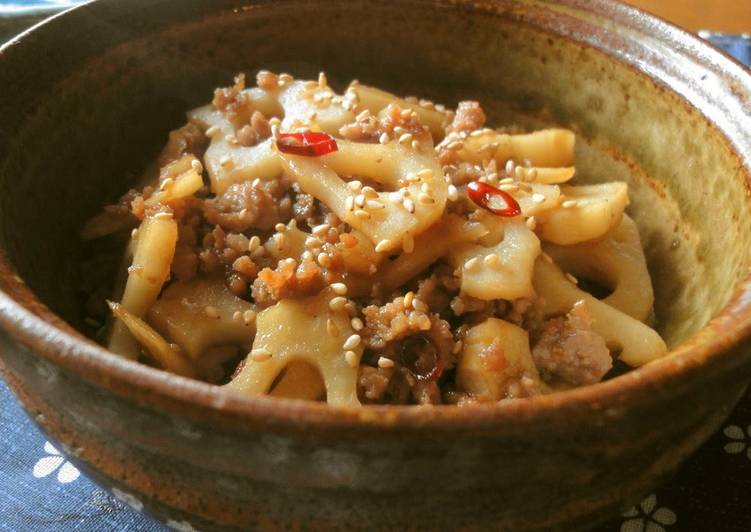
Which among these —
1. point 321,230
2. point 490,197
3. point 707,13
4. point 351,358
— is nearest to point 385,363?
point 351,358

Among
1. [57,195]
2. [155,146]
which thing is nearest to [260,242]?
[57,195]

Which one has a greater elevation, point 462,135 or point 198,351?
point 462,135

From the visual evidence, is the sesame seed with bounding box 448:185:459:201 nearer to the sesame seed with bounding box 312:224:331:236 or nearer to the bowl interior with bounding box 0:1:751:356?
the sesame seed with bounding box 312:224:331:236

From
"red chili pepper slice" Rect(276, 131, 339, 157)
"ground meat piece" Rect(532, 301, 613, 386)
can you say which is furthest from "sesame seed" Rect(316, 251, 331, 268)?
"ground meat piece" Rect(532, 301, 613, 386)

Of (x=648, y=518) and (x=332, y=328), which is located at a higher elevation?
(x=332, y=328)

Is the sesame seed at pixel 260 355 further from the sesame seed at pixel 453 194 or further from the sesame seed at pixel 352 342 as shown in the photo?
the sesame seed at pixel 453 194

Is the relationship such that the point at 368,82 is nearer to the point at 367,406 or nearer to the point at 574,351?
the point at 574,351

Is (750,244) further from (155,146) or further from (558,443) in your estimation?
(155,146)
